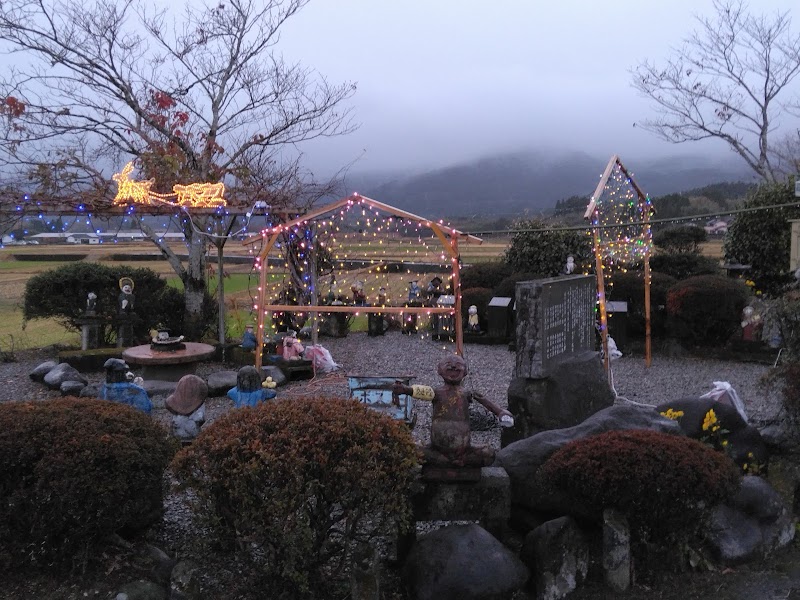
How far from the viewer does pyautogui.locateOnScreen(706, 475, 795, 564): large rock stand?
452 centimetres

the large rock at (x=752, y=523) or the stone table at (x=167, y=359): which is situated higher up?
the stone table at (x=167, y=359)

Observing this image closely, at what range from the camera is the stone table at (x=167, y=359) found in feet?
32.4

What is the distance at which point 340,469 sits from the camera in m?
3.69

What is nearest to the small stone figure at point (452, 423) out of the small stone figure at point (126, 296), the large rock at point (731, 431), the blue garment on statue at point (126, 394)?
the large rock at point (731, 431)

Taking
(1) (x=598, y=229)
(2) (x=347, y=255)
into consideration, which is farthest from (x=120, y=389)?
(2) (x=347, y=255)

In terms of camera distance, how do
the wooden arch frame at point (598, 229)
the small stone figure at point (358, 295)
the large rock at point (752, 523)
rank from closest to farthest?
1. the large rock at point (752, 523)
2. the wooden arch frame at point (598, 229)
3. the small stone figure at point (358, 295)

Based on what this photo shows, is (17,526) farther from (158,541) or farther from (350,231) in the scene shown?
(350,231)

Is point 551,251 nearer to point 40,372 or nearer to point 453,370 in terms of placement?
point 40,372

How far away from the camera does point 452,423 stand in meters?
4.32

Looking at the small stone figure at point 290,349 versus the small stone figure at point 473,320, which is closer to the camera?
the small stone figure at point 290,349

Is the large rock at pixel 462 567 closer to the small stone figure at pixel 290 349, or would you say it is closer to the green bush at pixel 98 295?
the small stone figure at pixel 290 349

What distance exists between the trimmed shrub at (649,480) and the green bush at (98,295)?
957 cm

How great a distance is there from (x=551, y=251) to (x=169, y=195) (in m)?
8.43

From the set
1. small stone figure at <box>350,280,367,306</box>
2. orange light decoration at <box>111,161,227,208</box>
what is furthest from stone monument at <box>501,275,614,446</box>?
small stone figure at <box>350,280,367,306</box>
